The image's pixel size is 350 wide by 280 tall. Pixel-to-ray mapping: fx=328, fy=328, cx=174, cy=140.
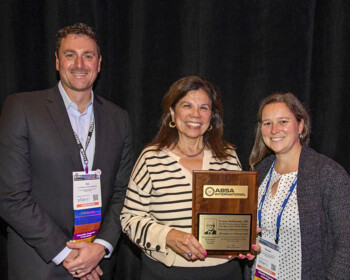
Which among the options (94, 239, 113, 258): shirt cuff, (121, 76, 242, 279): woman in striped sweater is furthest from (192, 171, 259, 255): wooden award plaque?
A: (94, 239, 113, 258): shirt cuff

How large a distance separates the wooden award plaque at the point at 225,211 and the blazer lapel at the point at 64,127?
2.50 ft

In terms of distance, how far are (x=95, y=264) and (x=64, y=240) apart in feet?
0.91

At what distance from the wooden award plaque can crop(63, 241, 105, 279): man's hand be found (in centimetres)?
69

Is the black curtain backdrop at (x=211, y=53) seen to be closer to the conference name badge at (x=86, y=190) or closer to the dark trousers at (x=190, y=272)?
the conference name badge at (x=86, y=190)

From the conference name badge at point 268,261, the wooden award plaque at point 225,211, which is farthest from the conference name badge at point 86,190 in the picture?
the conference name badge at point 268,261

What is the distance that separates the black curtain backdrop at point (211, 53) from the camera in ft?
8.95

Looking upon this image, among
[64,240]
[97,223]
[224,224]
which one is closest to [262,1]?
[224,224]

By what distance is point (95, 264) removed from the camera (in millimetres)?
2115

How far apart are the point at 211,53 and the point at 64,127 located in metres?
1.46

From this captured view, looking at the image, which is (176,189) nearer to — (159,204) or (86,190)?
(159,204)

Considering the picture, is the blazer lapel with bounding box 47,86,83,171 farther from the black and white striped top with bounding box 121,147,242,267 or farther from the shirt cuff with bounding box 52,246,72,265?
the shirt cuff with bounding box 52,246,72,265

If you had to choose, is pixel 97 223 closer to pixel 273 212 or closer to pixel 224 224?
pixel 224 224

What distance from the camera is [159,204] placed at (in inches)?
79.0

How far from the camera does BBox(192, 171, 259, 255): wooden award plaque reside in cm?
181
